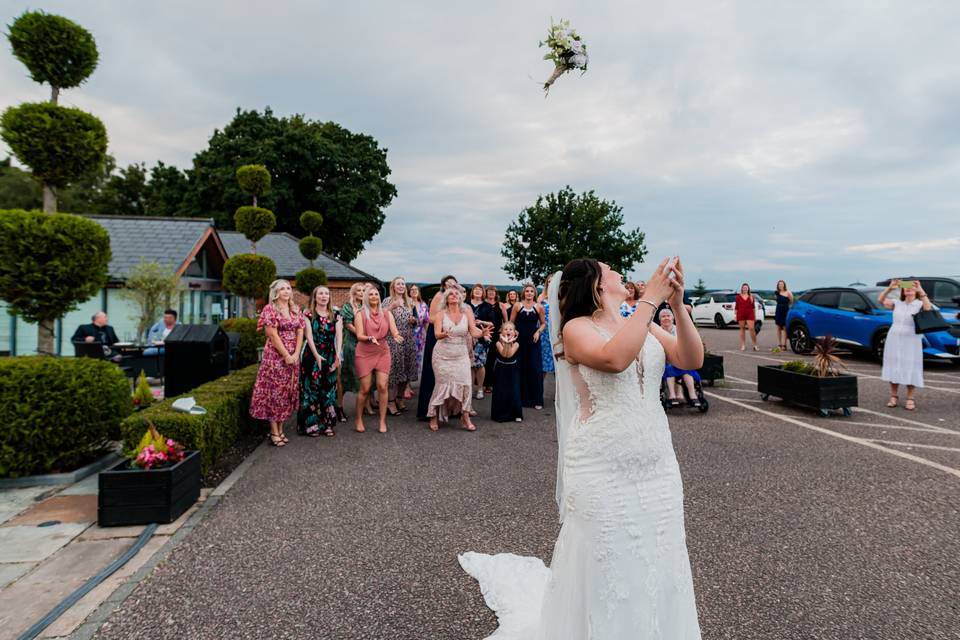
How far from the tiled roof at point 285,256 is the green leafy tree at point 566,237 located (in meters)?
16.5

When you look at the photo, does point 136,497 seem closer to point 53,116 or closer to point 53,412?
point 53,412

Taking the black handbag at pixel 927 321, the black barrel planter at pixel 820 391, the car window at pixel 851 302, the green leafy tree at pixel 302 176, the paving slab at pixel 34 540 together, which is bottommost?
the paving slab at pixel 34 540

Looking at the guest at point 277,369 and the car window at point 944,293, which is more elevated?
the car window at point 944,293

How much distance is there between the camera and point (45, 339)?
Answer: 6.00 m

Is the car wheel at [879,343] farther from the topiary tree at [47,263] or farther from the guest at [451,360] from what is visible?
the topiary tree at [47,263]

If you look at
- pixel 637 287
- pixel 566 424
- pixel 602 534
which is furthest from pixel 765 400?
pixel 602 534

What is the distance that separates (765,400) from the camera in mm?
9828

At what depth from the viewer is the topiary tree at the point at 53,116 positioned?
226 inches

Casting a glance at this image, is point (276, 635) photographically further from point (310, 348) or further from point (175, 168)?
point (175, 168)

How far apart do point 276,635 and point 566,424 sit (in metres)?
1.93

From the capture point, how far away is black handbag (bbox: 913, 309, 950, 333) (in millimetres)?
8445

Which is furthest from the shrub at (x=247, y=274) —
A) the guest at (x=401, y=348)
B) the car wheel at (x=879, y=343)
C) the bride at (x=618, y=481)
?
the car wheel at (x=879, y=343)

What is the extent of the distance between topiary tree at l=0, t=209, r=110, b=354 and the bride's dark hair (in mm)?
5638

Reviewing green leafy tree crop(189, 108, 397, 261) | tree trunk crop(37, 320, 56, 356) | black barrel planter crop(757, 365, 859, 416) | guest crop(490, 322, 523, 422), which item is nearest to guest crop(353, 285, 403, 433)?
guest crop(490, 322, 523, 422)
